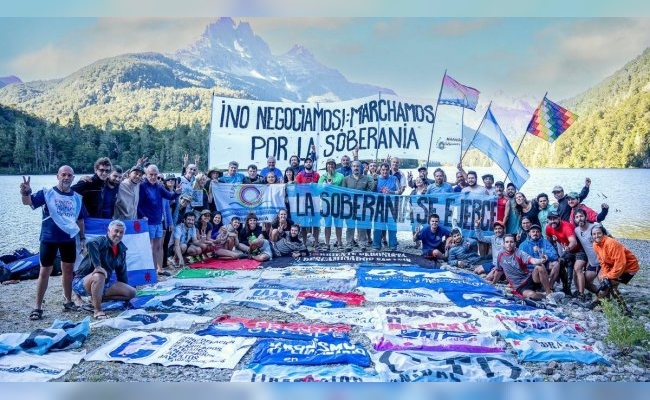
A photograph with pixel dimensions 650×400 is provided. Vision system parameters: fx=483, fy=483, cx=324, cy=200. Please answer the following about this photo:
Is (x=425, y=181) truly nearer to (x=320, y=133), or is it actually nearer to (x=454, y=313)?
(x=320, y=133)

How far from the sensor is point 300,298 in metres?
6.52

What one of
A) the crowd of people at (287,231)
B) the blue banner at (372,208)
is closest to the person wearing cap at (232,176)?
the crowd of people at (287,231)

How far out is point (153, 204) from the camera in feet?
25.0

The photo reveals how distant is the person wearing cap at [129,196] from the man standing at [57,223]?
1320 mm

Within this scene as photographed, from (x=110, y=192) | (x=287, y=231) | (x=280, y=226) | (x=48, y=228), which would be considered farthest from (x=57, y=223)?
(x=287, y=231)

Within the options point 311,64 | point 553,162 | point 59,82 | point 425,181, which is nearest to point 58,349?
point 425,181

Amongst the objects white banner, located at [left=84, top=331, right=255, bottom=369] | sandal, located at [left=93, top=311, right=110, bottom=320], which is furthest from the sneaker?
sandal, located at [left=93, top=311, right=110, bottom=320]

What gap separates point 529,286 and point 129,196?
19.7ft

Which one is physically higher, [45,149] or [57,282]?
[45,149]

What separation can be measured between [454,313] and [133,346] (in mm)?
3648

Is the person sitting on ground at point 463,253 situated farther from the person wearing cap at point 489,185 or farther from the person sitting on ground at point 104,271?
the person sitting on ground at point 104,271

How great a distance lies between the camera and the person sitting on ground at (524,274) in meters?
6.68

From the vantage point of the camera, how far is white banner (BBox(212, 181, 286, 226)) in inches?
411

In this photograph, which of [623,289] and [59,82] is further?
[59,82]
